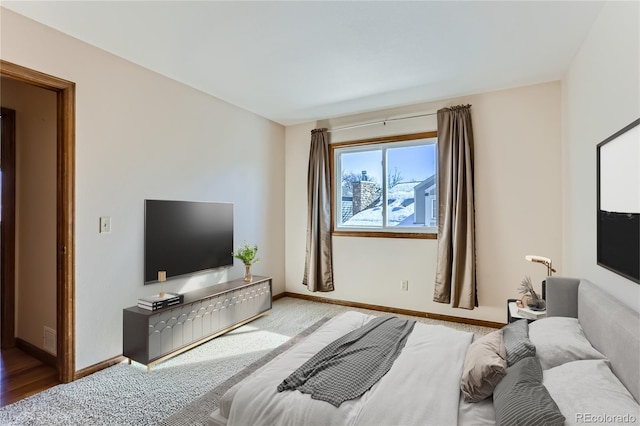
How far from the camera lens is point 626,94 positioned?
1691 mm

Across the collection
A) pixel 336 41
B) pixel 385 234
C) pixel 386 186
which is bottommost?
pixel 385 234

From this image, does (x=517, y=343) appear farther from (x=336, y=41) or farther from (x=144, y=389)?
(x=144, y=389)

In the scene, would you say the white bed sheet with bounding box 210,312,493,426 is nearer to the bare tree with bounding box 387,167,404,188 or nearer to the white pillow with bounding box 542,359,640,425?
the white pillow with bounding box 542,359,640,425

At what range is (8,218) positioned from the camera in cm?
308

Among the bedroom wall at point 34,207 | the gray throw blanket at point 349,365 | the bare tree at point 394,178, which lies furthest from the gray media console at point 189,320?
the bare tree at point 394,178

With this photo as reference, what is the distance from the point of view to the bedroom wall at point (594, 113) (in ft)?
5.44

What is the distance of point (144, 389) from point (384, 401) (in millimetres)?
1947

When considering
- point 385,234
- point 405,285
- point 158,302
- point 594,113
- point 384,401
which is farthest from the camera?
point 385,234

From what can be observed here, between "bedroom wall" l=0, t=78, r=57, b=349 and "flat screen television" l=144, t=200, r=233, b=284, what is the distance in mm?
810

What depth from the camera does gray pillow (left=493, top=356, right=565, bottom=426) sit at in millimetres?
1048

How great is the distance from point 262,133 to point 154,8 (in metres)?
2.45

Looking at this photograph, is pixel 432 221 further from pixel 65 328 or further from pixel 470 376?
pixel 65 328

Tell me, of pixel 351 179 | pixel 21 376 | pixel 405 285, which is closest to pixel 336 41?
pixel 351 179

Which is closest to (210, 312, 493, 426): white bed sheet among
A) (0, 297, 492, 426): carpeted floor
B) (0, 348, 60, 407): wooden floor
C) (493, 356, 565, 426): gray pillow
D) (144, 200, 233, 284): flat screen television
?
(493, 356, 565, 426): gray pillow
